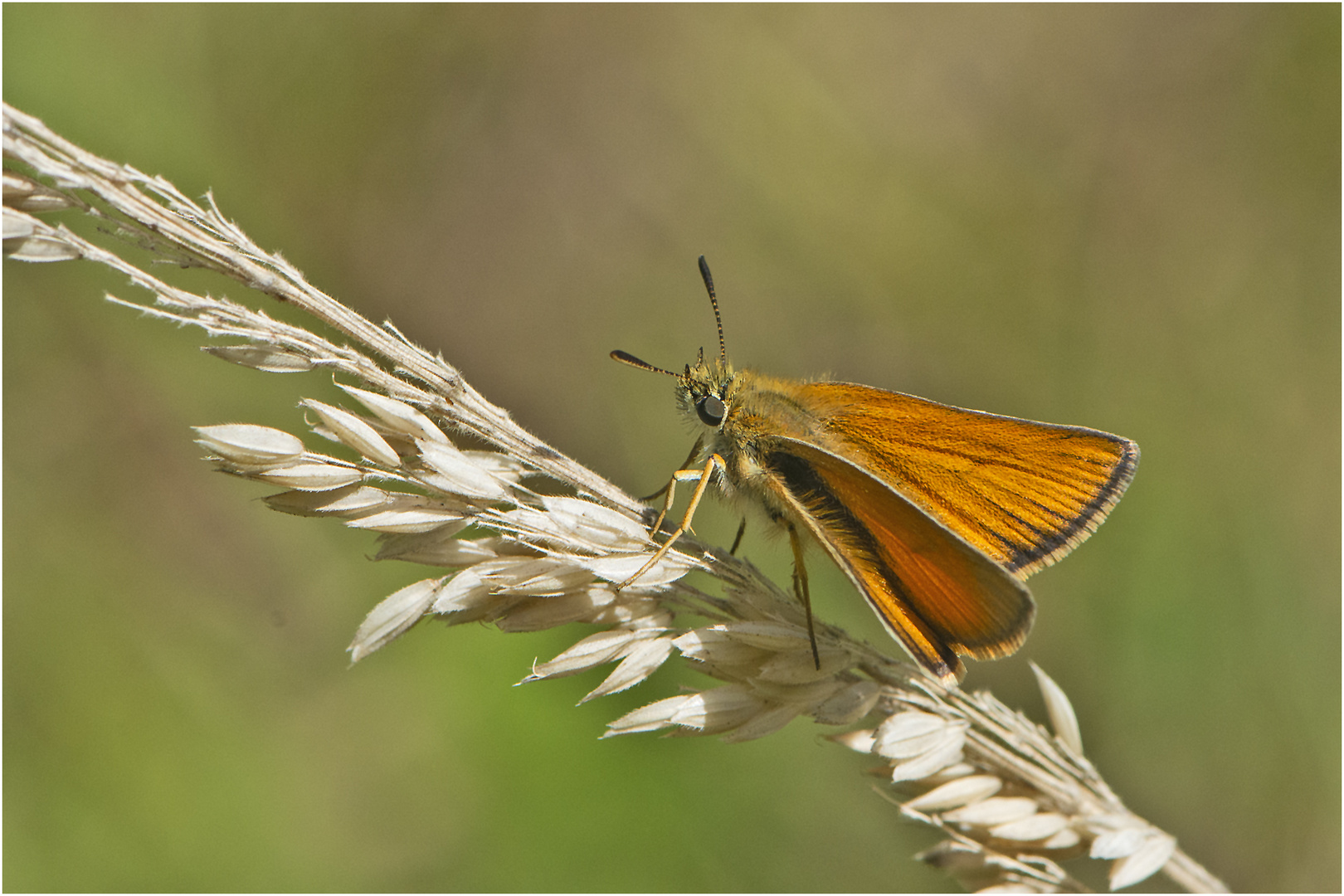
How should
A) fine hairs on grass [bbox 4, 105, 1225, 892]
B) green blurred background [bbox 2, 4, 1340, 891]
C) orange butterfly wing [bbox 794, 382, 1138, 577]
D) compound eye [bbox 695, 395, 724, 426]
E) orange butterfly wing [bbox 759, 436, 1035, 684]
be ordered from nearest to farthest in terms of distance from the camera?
fine hairs on grass [bbox 4, 105, 1225, 892] < orange butterfly wing [bbox 759, 436, 1035, 684] < orange butterfly wing [bbox 794, 382, 1138, 577] < compound eye [bbox 695, 395, 724, 426] < green blurred background [bbox 2, 4, 1340, 891]

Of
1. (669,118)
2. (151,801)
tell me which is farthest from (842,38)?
(151,801)

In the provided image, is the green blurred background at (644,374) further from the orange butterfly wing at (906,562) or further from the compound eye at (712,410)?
the orange butterfly wing at (906,562)

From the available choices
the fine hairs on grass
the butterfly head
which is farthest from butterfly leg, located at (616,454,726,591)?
the butterfly head

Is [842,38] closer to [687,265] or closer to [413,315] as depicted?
[687,265]

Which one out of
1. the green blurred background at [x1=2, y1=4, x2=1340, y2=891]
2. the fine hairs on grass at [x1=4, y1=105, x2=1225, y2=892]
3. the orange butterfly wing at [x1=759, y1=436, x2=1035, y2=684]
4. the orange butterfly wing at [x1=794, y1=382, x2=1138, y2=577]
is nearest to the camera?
the fine hairs on grass at [x1=4, y1=105, x2=1225, y2=892]

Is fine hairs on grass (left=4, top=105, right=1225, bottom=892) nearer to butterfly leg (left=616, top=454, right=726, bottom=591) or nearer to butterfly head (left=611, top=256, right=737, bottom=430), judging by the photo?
butterfly leg (left=616, top=454, right=726, bottom=591)
